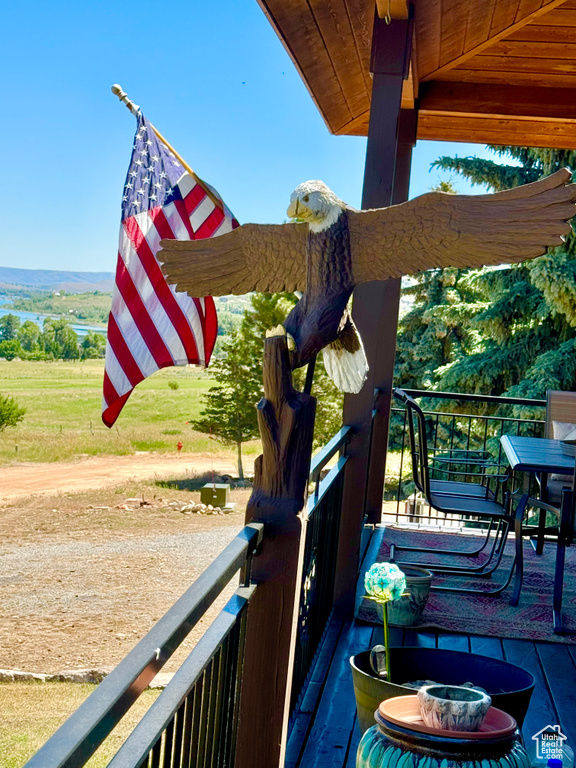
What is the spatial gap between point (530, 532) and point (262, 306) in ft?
58.7

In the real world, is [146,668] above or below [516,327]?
below

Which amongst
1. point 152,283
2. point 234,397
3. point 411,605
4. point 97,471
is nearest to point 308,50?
point 152,283

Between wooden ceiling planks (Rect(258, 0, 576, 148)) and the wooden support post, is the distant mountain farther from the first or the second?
the wooden support post

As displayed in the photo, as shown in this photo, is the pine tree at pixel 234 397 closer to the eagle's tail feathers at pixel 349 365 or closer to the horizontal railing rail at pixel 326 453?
the horizontal railing rail at pixel 326 453

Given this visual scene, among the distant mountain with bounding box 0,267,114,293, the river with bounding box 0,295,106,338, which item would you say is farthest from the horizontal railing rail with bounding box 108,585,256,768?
the distant mountain with bounding box 0,267,114,293

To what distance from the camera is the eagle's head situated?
1713mm

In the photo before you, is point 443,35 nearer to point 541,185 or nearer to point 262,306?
point 541,185

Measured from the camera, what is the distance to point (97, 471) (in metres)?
39.6

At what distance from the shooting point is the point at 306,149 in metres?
105

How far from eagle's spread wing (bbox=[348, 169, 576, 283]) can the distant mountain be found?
368 feet

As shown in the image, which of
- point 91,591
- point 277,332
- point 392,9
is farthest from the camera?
point 91,591

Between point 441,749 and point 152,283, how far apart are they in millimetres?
3221

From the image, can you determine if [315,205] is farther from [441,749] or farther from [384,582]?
[441,749]

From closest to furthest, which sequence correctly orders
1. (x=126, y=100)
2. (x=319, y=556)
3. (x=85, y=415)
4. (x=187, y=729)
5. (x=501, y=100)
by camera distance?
1. (x=187, y=729)
2. (x=319, y=556)
3. (x=501, y=100)
4. (x=126, y=100)
5. (x=85, y=415)
